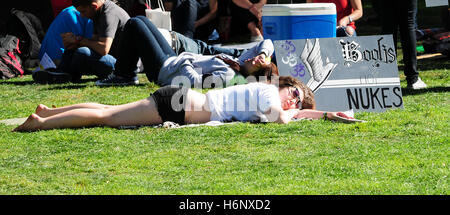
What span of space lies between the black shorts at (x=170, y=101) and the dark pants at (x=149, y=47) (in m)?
1.69

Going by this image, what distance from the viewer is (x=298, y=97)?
5992mm

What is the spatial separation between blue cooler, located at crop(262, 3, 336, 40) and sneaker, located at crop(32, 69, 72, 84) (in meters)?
2.83

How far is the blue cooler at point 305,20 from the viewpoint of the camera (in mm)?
7152

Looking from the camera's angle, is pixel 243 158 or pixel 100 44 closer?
pixel 243 158

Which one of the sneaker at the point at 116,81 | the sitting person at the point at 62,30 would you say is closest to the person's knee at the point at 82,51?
the sitting person at the point at 62,30

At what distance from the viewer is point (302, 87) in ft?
19.8

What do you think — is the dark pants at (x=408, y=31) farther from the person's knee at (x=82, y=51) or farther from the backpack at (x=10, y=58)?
the backpack at (x=10, y=58)

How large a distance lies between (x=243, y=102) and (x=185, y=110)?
0.47 metres

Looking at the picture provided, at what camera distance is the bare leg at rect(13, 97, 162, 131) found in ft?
18.5

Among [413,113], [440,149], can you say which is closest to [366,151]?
[440,149]

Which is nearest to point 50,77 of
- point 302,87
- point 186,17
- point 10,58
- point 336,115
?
point 10,58

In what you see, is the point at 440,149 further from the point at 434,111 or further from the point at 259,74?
the point at 259,74

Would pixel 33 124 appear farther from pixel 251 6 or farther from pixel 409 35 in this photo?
pixel 251 6
